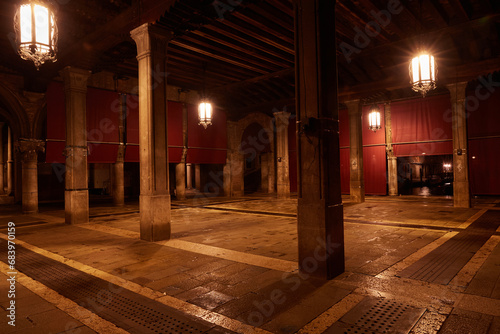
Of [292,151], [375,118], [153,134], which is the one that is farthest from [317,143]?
[292,151]

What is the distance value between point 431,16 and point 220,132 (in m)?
12.5

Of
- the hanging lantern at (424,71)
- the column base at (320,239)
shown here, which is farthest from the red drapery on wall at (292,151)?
the column base at (320,239)

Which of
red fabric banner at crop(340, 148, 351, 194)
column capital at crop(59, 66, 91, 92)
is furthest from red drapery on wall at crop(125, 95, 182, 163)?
red fabric banner at crop(340, 148, 351, 194)

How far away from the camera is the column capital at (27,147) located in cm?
1270

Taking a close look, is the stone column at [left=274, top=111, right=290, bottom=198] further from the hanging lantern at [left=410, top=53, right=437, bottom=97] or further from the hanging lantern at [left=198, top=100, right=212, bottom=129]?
the hanging lantern at [left=410, top=53, right=437, bottom=97]

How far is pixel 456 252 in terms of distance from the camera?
586 cm

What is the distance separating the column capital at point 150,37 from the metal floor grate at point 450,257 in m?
7.00

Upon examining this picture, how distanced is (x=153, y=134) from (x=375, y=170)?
14.7m

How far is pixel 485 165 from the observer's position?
15.6m

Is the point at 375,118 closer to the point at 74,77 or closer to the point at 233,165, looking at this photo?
the point at 233,165

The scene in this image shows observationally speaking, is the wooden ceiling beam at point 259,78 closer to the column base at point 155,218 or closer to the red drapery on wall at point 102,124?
the red drapery on wall at point 102,124

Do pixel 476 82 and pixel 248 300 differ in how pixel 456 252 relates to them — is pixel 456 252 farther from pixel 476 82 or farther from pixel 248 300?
pixel 476 82

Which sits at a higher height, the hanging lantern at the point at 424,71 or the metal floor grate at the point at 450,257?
the hanging lantern at the point at 424,71

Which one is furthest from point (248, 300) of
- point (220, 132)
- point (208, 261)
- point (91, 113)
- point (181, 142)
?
point (220, 132)
